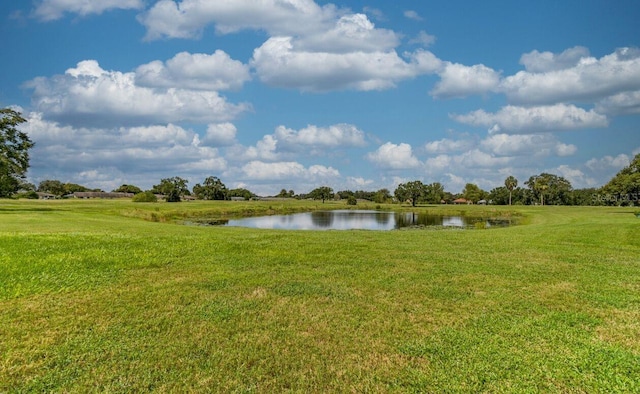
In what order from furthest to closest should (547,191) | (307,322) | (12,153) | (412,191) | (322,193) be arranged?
(322,193) < (547,191) < (412,191) < (12,153) < (307,322)

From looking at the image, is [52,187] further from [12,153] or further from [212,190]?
[12,153]

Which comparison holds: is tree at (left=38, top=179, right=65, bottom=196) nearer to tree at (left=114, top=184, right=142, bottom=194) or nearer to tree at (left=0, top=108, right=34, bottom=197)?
tree at (left=114, top=184, right=142, bottom=194)

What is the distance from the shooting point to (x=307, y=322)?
7297 mm

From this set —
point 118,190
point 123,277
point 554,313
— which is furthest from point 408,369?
point 118,190

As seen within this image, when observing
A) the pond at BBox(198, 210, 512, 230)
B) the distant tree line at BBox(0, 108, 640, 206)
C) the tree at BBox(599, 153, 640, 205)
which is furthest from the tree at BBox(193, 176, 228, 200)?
the tree at BBox(599, 153, 640, 205)

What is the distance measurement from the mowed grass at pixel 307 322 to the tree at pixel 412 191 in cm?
10716

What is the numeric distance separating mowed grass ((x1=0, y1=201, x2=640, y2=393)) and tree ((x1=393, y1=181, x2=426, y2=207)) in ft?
352

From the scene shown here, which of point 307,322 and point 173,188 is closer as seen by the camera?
point 307,322

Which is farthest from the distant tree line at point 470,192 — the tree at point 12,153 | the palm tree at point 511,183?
the tree at point 12,153

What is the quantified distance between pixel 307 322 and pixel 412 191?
115 meters

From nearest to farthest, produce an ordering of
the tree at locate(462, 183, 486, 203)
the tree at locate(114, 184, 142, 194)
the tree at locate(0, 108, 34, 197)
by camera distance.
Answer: the tree at locate(0, 108, 34, 197)
the tree at locate(462, 183, 486, 203)
the tree at locate(114, 184, 142, 194)

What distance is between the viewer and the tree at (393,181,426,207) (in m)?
119

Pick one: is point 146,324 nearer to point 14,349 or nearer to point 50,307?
point 14,349

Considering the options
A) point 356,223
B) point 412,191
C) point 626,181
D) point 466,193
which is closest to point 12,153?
point 356,223
